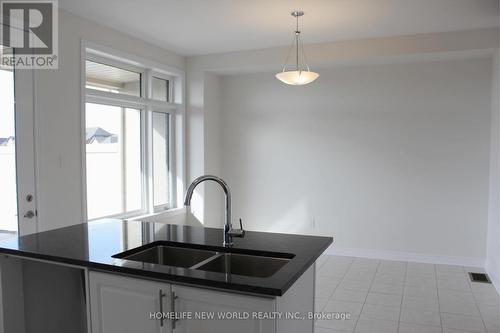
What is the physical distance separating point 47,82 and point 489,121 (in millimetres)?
4888

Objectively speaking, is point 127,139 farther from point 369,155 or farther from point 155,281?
point 155,281

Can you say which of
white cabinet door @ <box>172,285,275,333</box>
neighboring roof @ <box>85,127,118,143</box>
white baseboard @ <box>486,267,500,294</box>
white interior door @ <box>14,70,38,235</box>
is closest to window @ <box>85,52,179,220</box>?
neighboring roof @ <box>85,127,118,143</box>

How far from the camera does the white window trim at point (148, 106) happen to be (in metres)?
4.29

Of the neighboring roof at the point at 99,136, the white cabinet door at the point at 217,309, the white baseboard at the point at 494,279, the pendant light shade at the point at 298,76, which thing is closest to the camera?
the white cabinet door at the point at 217,309

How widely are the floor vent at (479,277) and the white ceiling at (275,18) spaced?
2.76m

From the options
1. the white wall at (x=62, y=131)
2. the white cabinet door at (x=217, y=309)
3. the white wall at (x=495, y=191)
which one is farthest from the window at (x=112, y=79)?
the white wall at (x=495, y=191)

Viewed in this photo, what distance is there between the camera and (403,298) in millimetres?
3928

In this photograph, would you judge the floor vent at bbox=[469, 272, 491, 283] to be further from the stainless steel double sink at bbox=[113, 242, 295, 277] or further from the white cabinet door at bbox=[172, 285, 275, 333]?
the white cabinet door at bbox=[172, 285, 275, 333]

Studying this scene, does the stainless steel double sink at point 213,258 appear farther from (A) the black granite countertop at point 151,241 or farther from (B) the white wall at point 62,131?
(B) the white wall at point 62,131

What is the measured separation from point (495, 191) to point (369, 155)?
59.5 inches

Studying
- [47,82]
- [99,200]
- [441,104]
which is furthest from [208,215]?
[441,104]

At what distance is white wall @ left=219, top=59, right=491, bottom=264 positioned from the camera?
5004mm

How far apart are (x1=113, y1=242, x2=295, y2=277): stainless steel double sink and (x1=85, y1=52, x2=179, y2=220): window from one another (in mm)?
2387

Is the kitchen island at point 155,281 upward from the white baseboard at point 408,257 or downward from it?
upward
